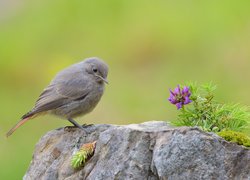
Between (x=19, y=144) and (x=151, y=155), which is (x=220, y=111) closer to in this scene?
(x=151, y=155)

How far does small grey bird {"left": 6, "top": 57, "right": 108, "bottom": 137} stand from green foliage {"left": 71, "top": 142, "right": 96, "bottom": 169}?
6.03ft

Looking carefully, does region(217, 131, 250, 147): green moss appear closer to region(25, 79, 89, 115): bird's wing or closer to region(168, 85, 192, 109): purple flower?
region(168, 85, 192, 109): purple flower

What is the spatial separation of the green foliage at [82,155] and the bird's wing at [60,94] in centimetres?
194

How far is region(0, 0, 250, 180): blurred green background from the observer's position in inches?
591

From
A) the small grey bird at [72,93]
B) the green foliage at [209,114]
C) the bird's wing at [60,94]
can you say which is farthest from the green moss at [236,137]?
the bird's wing at [60,94]

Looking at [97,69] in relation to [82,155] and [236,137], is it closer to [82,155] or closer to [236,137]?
[82,155]

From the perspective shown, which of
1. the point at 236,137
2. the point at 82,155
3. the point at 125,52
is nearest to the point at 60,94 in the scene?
the point at 82,155

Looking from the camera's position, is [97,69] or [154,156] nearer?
[154,156]

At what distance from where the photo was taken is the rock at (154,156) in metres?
7.02

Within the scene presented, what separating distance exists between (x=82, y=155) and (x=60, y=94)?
84.1 inches

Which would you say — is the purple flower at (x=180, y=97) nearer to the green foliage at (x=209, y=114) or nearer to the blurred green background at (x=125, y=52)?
the green foliage at (x=209, y=114)

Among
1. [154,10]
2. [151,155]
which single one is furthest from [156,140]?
[154,10]

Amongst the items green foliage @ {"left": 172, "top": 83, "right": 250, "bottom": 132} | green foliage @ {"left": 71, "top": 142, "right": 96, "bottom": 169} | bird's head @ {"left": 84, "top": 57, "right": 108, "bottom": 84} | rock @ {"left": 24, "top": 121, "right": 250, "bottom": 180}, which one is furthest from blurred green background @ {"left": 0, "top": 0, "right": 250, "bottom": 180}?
green foliage @ {"left": 172, "top": 83, "right": 250, "bottom": 132}

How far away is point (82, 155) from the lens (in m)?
7.88
